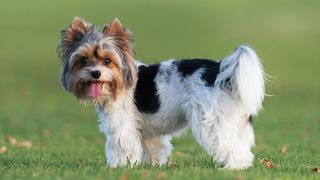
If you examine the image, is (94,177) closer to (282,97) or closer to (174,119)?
(174,119)

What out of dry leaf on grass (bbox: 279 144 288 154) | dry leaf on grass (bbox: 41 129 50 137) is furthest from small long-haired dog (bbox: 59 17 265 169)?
dry leaf on grass (bbox: 41 129 50 137)

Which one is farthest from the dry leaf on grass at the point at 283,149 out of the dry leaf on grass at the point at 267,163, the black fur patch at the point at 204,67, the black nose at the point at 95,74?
the black nose at the point at 95,74

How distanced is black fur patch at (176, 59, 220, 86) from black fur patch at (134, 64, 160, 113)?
1.49ft

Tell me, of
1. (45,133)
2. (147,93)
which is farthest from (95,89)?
(45,133)

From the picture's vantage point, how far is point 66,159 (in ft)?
44.7

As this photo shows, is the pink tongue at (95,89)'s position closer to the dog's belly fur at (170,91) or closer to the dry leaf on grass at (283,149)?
the dog's belly fur at (170,91)

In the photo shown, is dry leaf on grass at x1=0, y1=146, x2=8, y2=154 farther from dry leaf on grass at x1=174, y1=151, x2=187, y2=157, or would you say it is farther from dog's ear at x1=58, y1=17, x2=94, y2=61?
dog's ear at x1=58, y1=17, x2=94, y2=61

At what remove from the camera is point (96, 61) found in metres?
10.9

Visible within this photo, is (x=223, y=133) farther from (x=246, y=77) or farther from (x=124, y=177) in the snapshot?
(x=124, y=177)

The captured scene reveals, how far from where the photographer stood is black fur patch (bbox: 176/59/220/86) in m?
10.7

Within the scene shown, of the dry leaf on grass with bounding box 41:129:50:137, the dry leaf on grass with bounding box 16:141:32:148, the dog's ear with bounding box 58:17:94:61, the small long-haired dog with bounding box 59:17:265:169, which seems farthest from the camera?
the dry leaf on grass with bounding box 41:129:50:137

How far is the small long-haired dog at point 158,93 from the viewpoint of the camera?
10.5m

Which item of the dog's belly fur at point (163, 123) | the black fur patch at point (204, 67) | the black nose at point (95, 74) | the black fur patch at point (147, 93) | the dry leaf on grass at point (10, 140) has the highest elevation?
the black fur patch at point (204, 67)

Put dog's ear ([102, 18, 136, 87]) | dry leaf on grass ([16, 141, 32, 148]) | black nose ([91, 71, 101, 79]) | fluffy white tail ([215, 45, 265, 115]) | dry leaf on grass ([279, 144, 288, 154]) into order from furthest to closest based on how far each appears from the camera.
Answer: dry leaf on grass ([16, 141, 32, 148]) < dry leaf on grass ([279, 144, 288, 154]) < dog's ear ([102, 18, 136, 87]) < black nose ([91, 71, 101, 79]) < fluffy white tail ([215, 45, 265, 115])
